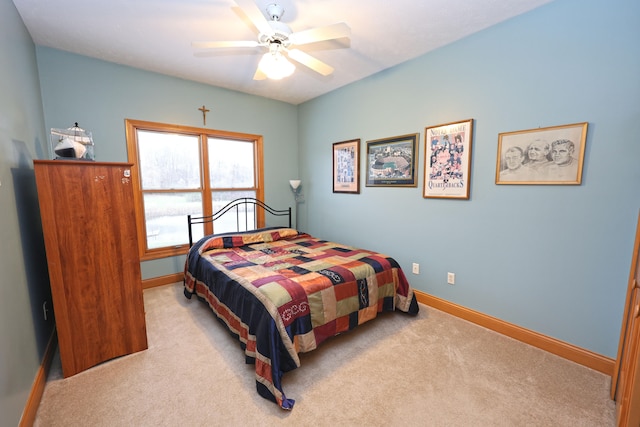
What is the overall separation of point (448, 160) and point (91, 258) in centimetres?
304

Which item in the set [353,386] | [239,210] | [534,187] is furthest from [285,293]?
[239,210]

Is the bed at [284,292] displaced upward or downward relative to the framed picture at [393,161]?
downward

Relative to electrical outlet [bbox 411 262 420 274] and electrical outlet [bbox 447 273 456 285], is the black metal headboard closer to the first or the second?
electrical outlet [bbox 411 262 420 274]

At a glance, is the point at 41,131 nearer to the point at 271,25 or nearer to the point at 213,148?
the point at 213,148

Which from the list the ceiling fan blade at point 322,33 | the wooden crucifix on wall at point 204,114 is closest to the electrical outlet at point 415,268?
the ceiling fan blade at point 322,33

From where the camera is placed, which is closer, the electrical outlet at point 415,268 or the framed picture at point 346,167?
the electrical outlet at point 415,268

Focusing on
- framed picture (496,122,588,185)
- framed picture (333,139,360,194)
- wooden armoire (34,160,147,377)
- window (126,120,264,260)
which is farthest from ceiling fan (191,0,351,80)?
window (126,120,264,260)

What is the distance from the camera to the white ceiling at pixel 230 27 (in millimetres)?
1965

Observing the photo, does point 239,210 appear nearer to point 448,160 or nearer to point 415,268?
Result: point 415,268

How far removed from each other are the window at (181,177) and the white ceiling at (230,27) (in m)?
0.81

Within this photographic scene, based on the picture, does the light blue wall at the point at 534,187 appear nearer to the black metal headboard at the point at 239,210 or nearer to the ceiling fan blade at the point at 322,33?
the ceiling fan blade at the point at 322,33

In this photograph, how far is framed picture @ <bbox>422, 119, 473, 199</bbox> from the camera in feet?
7.99

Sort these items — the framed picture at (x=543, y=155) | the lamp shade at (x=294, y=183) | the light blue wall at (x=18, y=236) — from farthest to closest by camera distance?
the lamp shade at (x=294, y=183) → the framed picture at (x=543, y=155) → the light blue wall at (x=18, y=236)

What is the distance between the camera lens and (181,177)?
3484 mm
